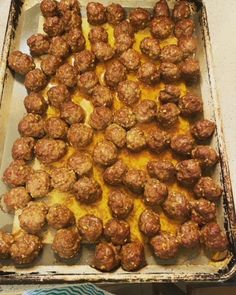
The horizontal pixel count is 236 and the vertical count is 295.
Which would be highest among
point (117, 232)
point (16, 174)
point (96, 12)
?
point (96, 12)

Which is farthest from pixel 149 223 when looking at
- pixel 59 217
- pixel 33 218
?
pixel 33 218

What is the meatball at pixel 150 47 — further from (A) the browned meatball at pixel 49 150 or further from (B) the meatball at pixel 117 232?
(B) the meatball at pixel 117 232

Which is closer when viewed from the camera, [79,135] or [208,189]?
[208,189]

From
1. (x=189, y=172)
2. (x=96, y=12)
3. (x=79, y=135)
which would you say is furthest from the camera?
(x=96, y=12)

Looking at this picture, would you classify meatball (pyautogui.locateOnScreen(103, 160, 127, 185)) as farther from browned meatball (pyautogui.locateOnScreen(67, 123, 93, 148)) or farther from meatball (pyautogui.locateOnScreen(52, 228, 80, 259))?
meatball (pyautogui.locateOnScreen(52, 228, 80, 259))

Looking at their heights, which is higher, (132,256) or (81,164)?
(81,164)

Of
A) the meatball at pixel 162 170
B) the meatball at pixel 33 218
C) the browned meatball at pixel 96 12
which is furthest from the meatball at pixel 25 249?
the browned meatball at pixel 96 12

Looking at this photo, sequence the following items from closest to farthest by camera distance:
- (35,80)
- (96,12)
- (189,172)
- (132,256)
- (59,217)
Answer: (132,256)
(59,217)
(189,172)
(35,80)
(96,12)

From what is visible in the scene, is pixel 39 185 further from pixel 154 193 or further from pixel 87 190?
pixel 154 193
